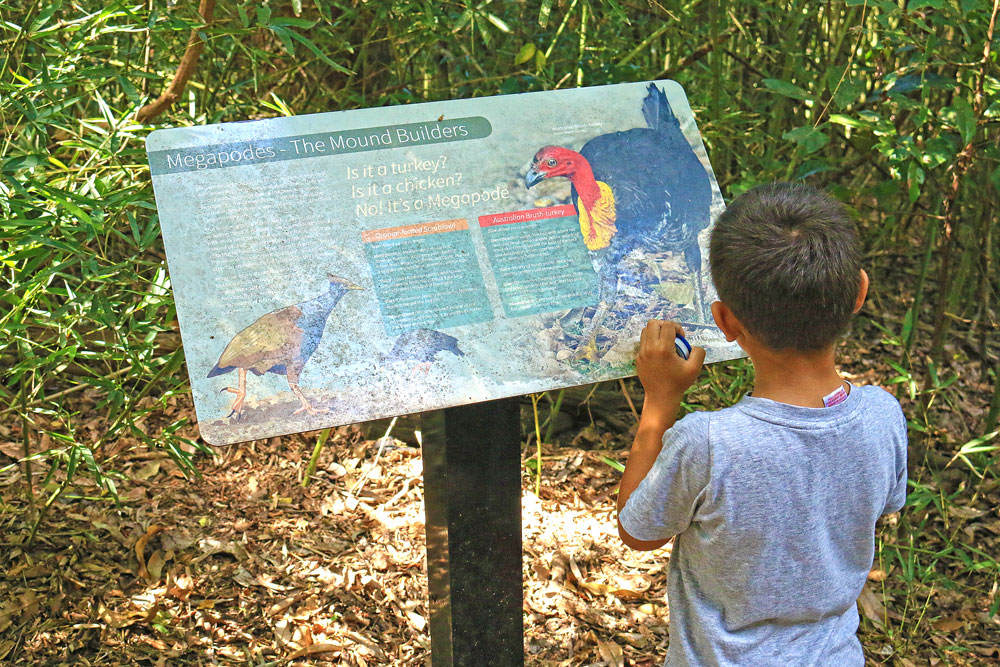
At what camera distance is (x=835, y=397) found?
129 centimetres

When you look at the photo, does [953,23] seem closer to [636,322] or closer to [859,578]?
[636,322]

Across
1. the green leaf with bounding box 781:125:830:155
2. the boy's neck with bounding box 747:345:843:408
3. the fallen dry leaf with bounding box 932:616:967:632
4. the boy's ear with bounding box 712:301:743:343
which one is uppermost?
the boy's ear with bounding box 712:301:743:343

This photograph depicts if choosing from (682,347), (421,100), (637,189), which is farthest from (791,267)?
(421,100)

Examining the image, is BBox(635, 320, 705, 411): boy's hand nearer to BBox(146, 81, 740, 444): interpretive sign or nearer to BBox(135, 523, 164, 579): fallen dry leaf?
BBox(146, 81, 740, 444): interpretive sign

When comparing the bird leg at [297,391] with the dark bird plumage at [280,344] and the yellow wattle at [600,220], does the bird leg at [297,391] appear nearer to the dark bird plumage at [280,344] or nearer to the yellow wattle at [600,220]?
the dark bird plumage at [280,344]

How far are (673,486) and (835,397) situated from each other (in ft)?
0.86

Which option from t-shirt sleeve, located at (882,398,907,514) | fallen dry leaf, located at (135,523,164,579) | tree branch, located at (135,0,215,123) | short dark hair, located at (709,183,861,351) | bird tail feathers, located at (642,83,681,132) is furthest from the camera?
fallen dry leaf, located at (135,523,164,579)

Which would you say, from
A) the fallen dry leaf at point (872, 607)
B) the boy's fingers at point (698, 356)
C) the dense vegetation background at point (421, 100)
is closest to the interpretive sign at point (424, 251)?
the boy's fingers at point (698, 356)

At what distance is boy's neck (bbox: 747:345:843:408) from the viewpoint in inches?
50.5

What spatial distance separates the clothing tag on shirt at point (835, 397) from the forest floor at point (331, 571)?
135 cm

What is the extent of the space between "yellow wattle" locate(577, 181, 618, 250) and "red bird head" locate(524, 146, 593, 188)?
0.16ft

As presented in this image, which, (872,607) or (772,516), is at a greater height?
(772,516)

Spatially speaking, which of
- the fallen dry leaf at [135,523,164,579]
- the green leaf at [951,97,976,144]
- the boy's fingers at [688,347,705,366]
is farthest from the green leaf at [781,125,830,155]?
the fallen dry leaf at [135,523,164,579]

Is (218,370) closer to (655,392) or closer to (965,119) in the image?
(655,392)
